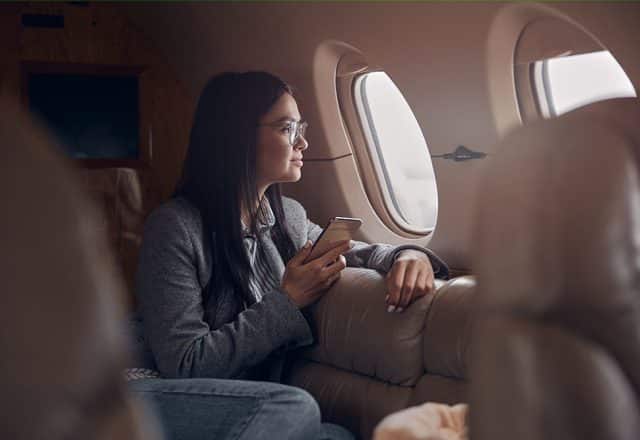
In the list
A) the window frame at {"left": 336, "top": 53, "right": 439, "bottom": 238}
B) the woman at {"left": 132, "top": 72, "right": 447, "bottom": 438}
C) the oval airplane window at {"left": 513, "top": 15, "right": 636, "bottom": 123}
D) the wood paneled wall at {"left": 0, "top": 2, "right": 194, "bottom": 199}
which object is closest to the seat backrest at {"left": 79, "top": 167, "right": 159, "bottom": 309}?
the wood paneled wall at {"left": 0, "top": 2, "right": 194, "bottom": 199}

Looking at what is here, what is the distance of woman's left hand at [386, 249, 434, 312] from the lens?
96.3 inches

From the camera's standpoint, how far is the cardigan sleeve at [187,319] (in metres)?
2.36

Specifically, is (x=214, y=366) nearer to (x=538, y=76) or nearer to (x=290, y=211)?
(x=290, y=211)

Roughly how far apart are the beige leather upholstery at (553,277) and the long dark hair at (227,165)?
170 cm

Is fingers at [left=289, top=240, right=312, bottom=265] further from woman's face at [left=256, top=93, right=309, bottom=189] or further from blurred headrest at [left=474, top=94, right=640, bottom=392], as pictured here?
blurred headrest at [left=474, top=94, right=640, bottom=392]

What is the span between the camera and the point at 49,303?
0.60 m

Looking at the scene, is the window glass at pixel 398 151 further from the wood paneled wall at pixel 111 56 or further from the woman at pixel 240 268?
the wood paneled wall at pixel 111 56

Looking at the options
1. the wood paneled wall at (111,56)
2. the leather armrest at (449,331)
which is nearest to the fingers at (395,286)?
the leather armrest at (449,331)

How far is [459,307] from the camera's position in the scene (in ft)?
7.65

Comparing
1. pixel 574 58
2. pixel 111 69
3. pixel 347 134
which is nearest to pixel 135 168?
pixel 111 69

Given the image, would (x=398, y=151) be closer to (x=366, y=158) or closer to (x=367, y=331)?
(x=366, y=158)

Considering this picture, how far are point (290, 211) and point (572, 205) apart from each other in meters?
2.15

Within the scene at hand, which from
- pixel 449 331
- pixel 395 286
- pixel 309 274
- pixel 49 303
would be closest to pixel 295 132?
pixel 309 274

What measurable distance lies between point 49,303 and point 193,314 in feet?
5.95
